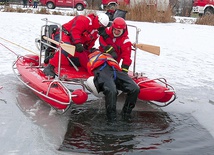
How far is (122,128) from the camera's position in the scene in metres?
5.23

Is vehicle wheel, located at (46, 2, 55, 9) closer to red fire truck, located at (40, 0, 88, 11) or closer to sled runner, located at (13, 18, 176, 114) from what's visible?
red fire truck, located at (40, 0, 88, 11)

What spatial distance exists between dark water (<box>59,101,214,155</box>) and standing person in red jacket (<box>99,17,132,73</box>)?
3.10 feet

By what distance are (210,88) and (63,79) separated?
335cm

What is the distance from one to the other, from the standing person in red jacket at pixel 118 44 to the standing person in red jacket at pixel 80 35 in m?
0.23

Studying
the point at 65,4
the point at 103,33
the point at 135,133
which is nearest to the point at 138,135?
the point at 135,133

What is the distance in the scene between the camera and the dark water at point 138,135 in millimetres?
4582

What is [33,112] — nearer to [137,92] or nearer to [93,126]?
[93,126]

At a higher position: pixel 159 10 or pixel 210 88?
pixel 159 10

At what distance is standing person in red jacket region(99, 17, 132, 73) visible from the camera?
6058 millimetres

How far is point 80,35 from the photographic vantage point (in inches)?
253

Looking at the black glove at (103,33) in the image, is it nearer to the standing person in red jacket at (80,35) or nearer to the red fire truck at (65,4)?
the standing person in red jacket at (80,35)

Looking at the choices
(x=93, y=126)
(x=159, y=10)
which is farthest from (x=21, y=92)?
(x=159, y=10)

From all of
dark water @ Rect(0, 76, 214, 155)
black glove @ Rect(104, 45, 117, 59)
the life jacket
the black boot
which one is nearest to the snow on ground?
dark water @ Rect(0, 76, 214, 155)

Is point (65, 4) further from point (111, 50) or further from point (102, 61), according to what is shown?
point (102, 61)
